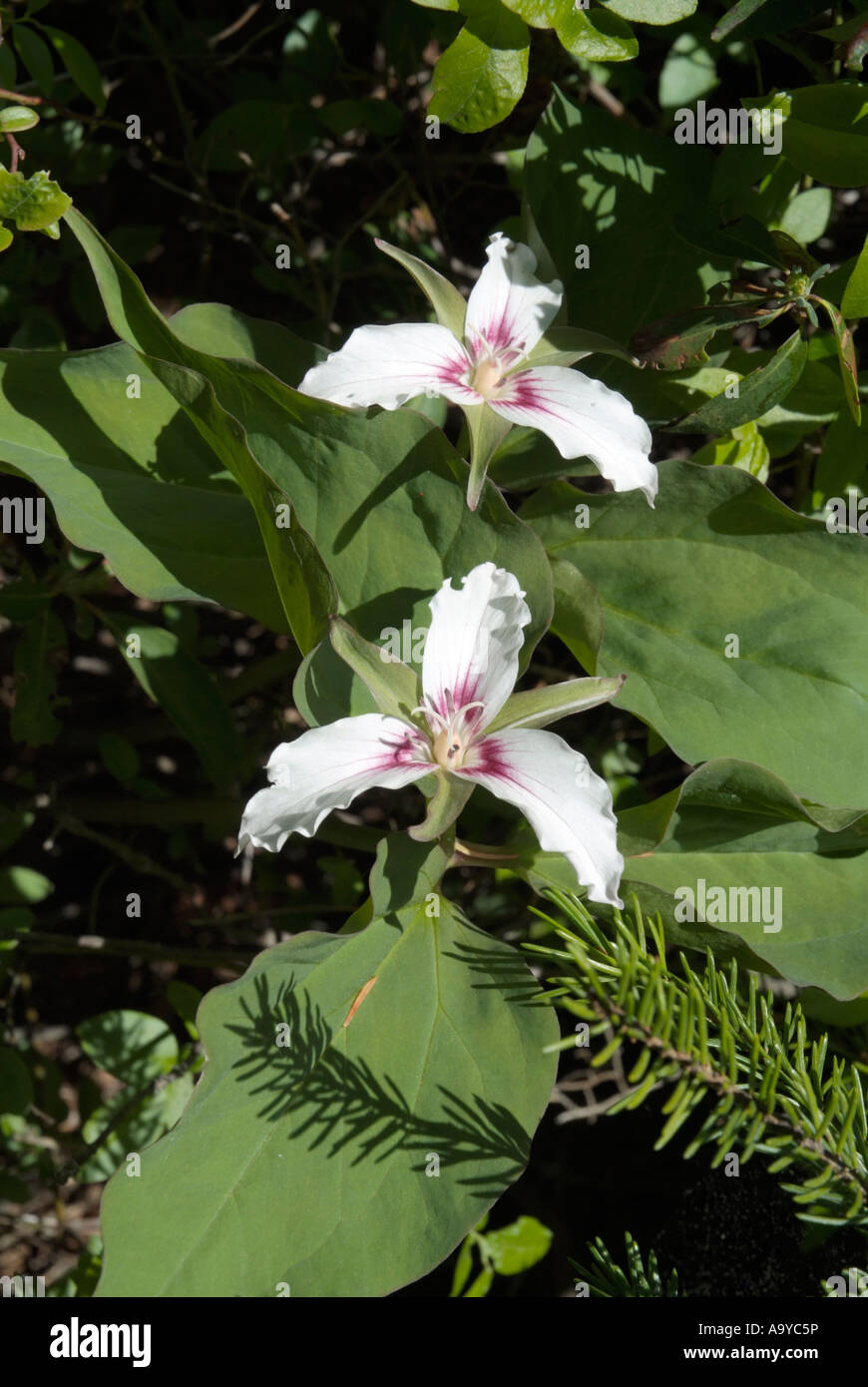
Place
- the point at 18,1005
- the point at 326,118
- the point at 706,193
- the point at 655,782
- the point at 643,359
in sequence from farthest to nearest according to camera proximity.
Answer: the point at 18,1005 < the point at 655,782 < the point at 326,118 < the point at 706,193 < the point at 643,359

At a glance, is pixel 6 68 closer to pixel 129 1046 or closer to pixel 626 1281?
pixel 129 1046

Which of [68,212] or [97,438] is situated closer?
[68,212]

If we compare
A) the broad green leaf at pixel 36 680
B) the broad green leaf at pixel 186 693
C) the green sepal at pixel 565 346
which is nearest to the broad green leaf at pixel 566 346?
the green sepal at pixel 565 346

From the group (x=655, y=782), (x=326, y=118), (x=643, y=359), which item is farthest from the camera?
(x=655, y=782)

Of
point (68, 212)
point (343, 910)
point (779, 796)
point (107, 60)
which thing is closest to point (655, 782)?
point (343, 910)

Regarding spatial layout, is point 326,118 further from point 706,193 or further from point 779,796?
point 779,796

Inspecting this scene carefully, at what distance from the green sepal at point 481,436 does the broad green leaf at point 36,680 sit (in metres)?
0.67

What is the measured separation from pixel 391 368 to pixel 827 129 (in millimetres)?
482

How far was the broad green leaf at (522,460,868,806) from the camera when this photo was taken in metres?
1.19

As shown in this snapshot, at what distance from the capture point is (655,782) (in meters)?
1.74

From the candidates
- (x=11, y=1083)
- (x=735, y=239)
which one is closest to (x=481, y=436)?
(x=735, y=239)

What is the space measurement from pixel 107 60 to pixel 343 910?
3.99 feet

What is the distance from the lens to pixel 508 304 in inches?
46.6

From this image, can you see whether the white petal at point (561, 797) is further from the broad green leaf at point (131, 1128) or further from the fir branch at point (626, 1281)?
the broad green leaf at point (131, 1128)
